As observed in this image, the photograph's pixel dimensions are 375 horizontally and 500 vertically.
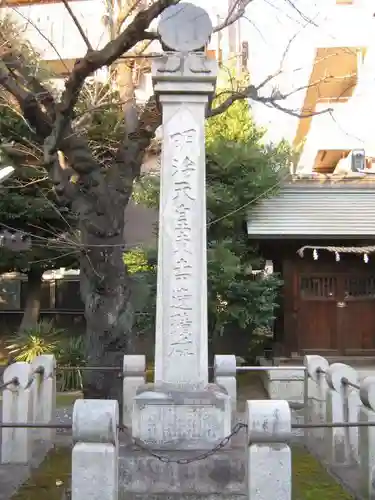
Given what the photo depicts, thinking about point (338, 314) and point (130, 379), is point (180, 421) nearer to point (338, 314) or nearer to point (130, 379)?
point (130, 379)

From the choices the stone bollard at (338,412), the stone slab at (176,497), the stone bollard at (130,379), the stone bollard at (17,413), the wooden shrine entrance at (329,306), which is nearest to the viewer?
the stone slab at (176,497)

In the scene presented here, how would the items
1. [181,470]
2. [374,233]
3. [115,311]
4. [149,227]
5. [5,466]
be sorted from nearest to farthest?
[181,470]
[5,466]
[115,311]
[374,233]
[149,227]

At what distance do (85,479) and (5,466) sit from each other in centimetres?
271

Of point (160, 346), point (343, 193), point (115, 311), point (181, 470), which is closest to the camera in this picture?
point (181, 470)

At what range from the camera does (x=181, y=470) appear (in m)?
5.81

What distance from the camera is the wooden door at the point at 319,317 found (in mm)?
13375

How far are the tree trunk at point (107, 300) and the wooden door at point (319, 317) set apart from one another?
5.65 m

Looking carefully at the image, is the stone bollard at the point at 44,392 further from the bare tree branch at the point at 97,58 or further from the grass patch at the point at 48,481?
the bare tree branch at the point at 97,58

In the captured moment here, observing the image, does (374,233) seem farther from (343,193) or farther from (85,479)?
(85,479)

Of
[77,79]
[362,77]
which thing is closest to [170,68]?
[77,79]

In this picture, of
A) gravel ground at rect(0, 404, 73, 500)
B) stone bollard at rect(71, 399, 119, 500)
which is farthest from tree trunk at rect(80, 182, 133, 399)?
stone bollard at rect(71, 399, 119, 500)

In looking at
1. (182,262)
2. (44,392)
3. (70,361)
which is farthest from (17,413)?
(70,361)

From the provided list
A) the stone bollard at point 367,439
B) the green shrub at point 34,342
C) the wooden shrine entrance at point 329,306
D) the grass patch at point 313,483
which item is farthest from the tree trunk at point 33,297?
the stone bollard at point 367,439

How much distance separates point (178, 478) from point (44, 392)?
3.21 metres
